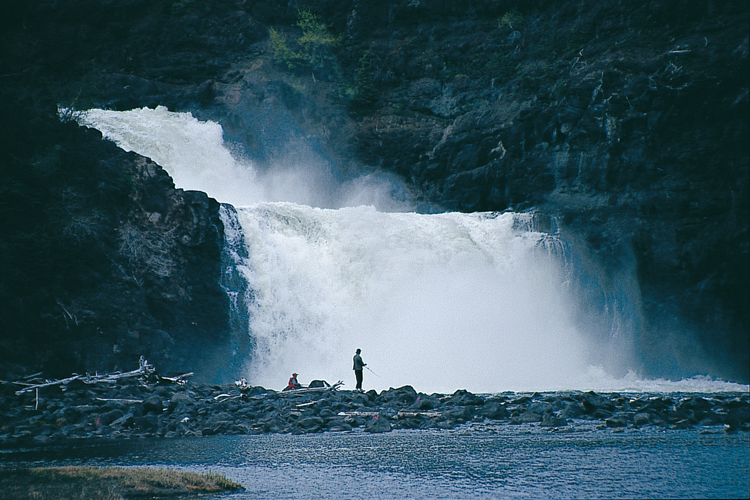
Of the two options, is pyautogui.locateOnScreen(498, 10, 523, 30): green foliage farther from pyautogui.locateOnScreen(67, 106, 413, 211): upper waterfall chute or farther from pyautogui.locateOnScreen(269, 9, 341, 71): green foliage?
pyautogui.locateOnScreen(67, 106, 413, 211): upper waterfall chute

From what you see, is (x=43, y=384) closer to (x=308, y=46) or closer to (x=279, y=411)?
(x=279, y=411)

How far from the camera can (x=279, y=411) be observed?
18141mm

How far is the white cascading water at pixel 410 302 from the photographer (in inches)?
1107

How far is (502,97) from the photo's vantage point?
44125 millimetres

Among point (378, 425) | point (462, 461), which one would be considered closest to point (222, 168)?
point (378, 425)

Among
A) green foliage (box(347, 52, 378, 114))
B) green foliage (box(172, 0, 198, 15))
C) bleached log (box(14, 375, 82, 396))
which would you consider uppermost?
green foliage (box(172, 0, 198, 15))

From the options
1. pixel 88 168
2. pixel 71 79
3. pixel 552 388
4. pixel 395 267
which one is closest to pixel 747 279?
pixel 552 388

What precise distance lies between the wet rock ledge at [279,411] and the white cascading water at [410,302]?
628 centimetres

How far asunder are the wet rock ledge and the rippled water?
0.92 meters

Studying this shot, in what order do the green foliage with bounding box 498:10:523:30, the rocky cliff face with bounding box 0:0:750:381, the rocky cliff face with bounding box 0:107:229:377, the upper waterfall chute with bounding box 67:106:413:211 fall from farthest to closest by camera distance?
1. the green foliage with bounding box 498:10:523:30
2. the upper waterfall chute with bounding box 67:106:413:211
3. the rocky cliff face with bounding box 0:0:750:381
4. the rocky cliff face with bounding box 0:107:229:377

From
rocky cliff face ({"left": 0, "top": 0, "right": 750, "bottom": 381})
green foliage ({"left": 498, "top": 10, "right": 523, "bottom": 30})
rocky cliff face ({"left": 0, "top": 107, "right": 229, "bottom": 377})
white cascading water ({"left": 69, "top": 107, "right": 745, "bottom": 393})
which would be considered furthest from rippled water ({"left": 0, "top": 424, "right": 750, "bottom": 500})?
green foliage ({"left": 498, "top": 10, "right": 523, "bottom": 30})

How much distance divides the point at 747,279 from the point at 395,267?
1995 cm

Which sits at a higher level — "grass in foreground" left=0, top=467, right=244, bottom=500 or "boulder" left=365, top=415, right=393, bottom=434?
"boulder" left=365, top=415, right=393, bottom=434

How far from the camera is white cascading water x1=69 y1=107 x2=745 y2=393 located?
92.3 feet
